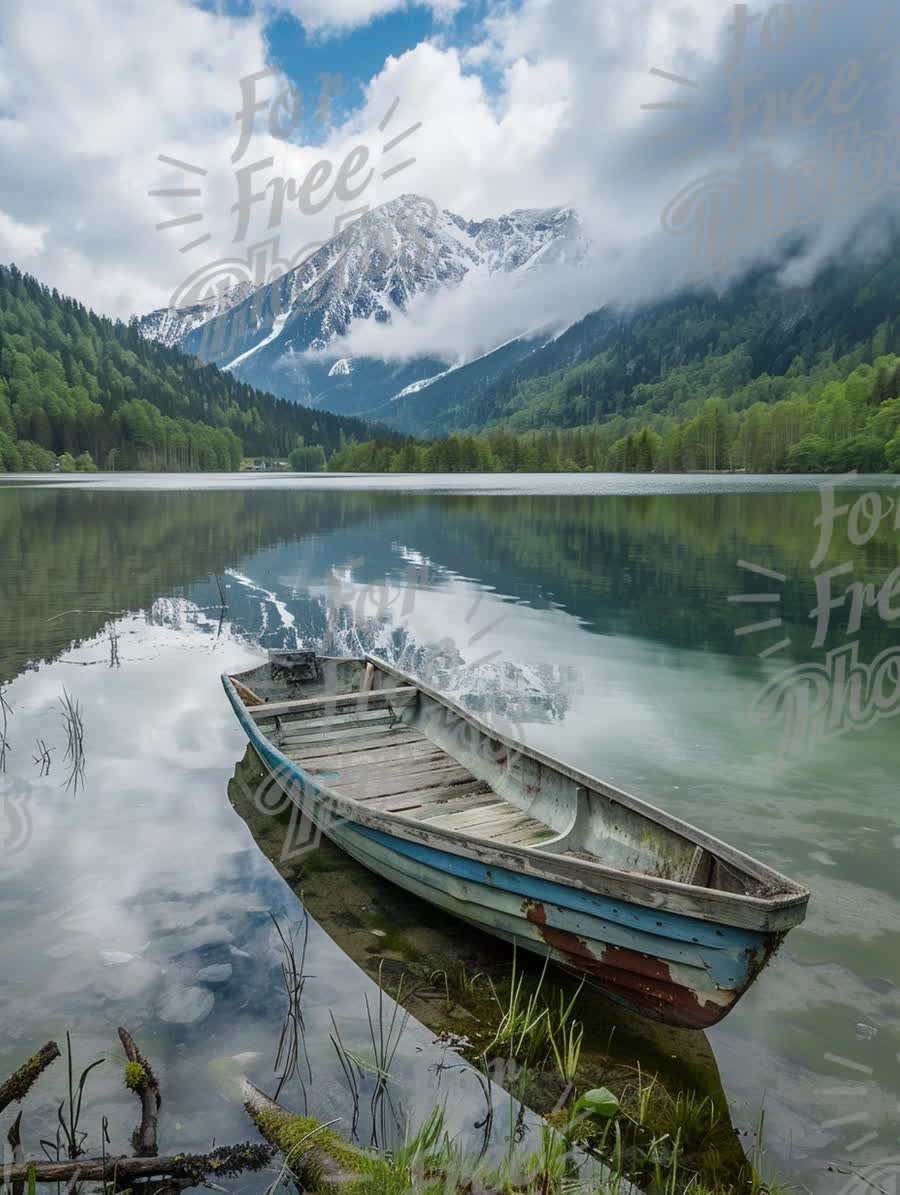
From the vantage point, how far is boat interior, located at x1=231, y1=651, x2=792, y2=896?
7.15 m

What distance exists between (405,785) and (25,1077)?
199 inches

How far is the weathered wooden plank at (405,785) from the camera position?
9.62m

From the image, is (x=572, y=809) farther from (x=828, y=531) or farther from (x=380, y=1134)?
(x=828, y=531)

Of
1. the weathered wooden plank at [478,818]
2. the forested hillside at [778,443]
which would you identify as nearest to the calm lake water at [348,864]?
the weathered wooden plank at [478,818]

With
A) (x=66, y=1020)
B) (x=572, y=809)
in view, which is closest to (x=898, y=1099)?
(x=572, y=809)

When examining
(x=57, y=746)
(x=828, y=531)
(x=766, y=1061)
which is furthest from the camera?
(x=828, y=531)

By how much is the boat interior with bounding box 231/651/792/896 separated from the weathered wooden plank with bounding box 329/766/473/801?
0.01 metres

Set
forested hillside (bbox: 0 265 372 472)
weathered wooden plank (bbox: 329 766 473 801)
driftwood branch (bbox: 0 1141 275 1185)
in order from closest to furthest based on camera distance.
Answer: driftwood branch (bbox: 0 1141 275 1185)
weathered wooden plank (bbox: 329 766 473 801)
forested hillside (bbox: 0 265 372 472)

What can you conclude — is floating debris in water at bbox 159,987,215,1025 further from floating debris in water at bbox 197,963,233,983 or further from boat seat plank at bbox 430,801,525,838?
boat seat plank at bbox 430,801,525,838

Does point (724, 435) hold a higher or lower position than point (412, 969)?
higher

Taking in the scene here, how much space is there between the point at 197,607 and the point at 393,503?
47.7 metres

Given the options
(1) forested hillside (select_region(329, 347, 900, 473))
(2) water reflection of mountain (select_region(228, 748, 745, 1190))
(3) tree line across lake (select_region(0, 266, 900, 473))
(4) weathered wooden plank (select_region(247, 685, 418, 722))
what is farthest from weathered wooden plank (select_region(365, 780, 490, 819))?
(3) tree line across lake (select_region(0, 266, 900, 473))

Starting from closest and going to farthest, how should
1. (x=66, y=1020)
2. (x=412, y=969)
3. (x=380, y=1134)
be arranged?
(x=380, y=1134), (x=66, y=1020), (x=412, y=969)

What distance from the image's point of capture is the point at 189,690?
16484 millimetres
